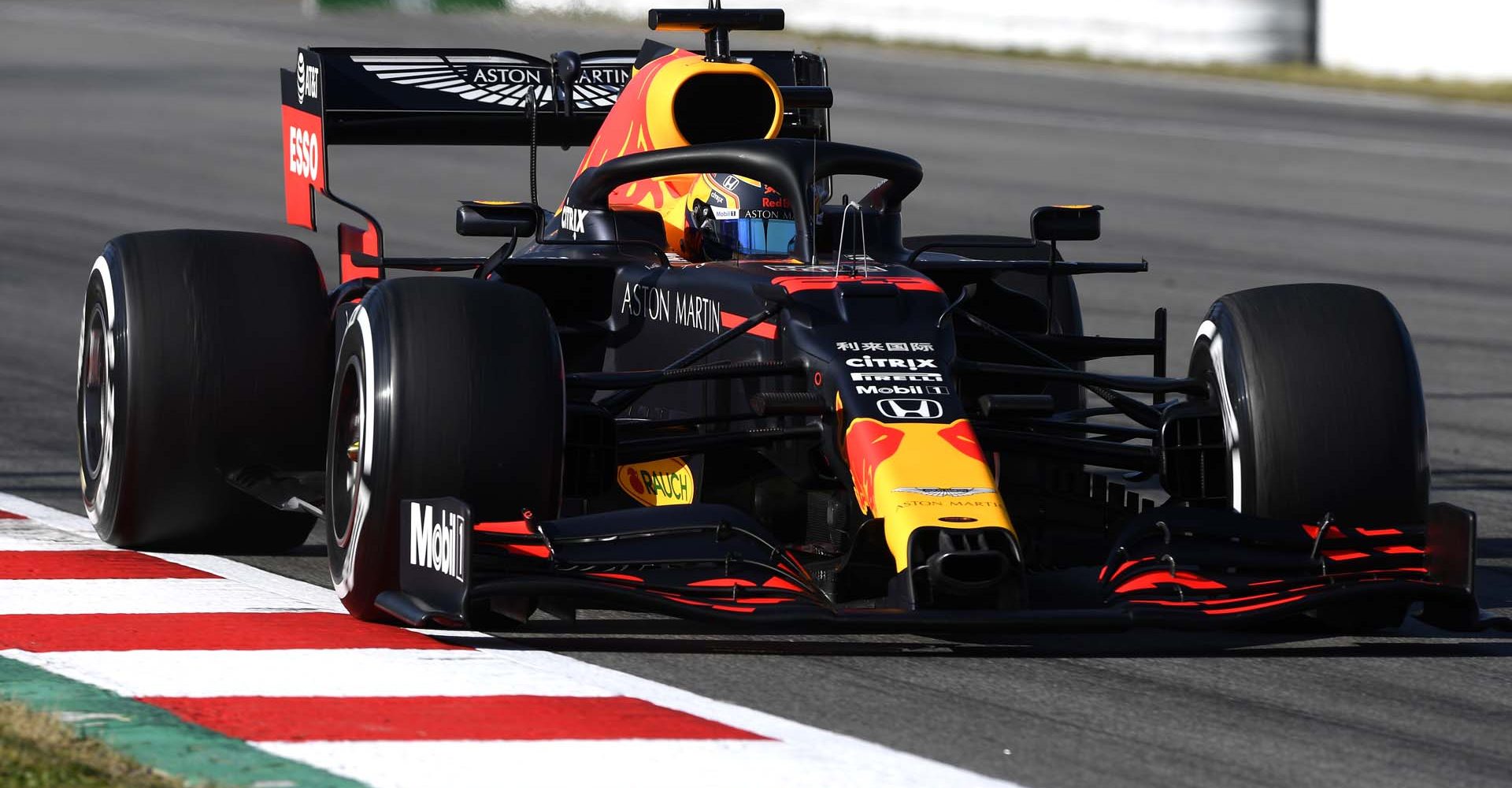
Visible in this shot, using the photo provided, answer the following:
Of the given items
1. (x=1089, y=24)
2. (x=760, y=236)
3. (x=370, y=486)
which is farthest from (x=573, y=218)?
(x=1089, y=24)

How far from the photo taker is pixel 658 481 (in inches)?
288

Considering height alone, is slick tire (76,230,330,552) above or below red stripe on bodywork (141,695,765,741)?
above

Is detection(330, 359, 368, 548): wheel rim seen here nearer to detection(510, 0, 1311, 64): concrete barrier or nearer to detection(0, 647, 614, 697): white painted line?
detection(0, 647, 614, 697): white painted line

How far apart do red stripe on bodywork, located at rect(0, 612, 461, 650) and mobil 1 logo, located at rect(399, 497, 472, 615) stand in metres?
0.17

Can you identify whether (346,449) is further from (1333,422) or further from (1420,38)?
(1420,38)

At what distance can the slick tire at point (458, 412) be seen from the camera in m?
6.18

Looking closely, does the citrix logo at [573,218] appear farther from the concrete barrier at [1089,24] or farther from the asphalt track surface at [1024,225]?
the concrete barrier at [1089,24]

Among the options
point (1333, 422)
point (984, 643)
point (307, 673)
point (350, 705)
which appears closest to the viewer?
point (350, 705)

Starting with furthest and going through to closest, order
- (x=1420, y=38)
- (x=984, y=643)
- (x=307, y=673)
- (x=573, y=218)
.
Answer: (x=1420, y=38)
(x=573, y=218)
(x=984, y=643)
(x=307, y=673)

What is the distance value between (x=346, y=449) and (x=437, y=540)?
85 centimetres

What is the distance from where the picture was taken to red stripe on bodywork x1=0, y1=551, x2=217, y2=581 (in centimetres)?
708

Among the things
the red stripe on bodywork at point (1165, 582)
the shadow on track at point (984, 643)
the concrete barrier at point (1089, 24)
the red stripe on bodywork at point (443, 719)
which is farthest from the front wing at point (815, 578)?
the concrete barrier at point (1089, 24)

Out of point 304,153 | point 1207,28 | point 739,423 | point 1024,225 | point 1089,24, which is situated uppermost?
point 1089,24

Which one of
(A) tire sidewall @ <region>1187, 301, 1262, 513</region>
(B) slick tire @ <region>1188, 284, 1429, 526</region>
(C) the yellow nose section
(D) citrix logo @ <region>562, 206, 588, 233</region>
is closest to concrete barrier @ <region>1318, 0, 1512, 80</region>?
(D) citrix logo @ <region>562, 206, 588, 233</region>
